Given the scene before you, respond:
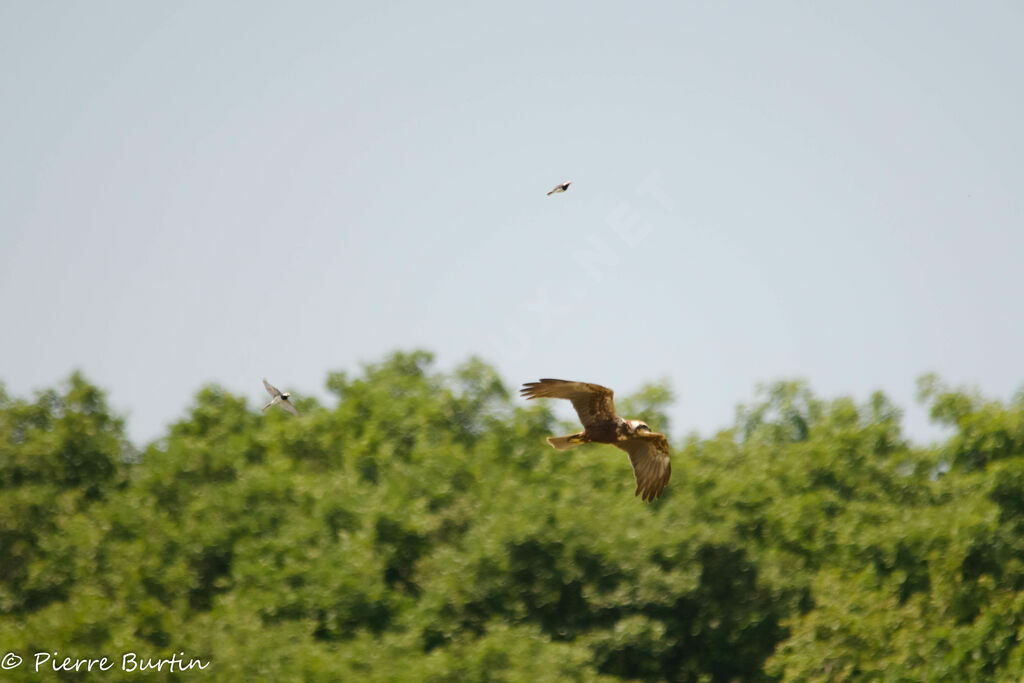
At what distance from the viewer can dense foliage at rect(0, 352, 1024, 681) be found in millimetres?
29453

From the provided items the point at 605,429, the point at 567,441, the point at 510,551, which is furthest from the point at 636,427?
the point at 510,551

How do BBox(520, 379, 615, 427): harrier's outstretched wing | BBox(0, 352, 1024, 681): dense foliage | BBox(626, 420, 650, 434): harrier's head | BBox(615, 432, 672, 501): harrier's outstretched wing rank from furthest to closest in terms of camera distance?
BBox(0, 352, 1024, 681): dense foliage
BBox(615, 432, 672, 501): harrier's outstretched wing
BBox(626, 420, 650, 434): harrier's head
BBox(520, 379, 615, 427): harrier's outstretched wing

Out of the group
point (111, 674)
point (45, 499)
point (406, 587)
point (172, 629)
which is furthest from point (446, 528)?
point (45, 499)

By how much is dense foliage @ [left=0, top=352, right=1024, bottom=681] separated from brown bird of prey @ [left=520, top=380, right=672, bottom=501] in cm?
1041

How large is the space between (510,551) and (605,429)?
52.2 ft

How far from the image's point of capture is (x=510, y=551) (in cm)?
3219

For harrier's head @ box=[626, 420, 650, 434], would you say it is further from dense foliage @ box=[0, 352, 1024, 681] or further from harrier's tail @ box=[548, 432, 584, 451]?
dense foliage @ box=[0, 352, 1024, 681]

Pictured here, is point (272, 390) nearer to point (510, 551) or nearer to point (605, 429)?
point (605, 429)

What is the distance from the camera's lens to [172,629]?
31188mm

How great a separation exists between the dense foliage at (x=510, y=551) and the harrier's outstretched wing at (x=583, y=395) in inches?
468

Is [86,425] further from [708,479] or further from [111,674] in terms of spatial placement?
[708,479]

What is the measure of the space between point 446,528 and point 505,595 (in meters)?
3.42

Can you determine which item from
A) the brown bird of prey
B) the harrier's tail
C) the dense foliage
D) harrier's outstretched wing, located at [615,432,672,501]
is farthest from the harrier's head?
the dense foliage

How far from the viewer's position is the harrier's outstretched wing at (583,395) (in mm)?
16219
